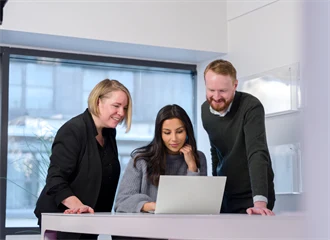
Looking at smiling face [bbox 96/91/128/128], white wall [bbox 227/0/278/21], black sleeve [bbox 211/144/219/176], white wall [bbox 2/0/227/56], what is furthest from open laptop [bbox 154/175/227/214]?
white wall [bbox 227/0/278/21]

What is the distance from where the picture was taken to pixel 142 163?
2.40 metres

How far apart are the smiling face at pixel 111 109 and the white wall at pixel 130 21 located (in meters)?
1.83

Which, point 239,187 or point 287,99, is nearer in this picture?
point 239,187

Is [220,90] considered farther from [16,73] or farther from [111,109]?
[16,73]

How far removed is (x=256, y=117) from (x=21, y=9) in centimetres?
226

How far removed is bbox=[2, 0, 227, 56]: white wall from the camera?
13.5 ft

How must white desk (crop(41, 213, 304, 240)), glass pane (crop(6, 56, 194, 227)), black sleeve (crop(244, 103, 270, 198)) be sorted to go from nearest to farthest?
white desk (crop(41, 213, 304, 240)) → black sleeve (crop(244, 103, 270, 198)) → glass pane (crop(6, 56, 194, 227))

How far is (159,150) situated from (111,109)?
264 millimetres

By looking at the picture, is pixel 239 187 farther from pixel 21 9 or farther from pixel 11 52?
pixel 11 52

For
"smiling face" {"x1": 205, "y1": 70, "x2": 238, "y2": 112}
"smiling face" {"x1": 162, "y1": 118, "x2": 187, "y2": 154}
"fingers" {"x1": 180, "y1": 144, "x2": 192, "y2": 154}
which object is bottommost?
"fingers" {"x1": 180, "y1": 144, "x2": 192, "y2": 154}

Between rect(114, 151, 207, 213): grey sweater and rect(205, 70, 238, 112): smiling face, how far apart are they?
238 millimetres

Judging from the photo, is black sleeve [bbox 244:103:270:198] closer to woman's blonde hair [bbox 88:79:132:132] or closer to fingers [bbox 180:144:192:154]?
fingers [bbox 180:144:192:154]

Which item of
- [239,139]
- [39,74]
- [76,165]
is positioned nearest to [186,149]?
[239,139]

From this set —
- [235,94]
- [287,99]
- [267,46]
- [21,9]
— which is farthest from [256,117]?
[21,9]
